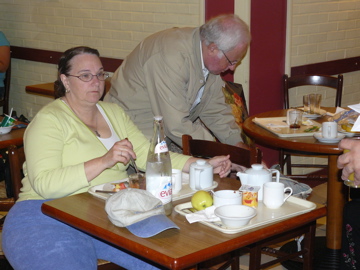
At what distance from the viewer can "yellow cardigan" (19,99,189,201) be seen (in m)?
2.47

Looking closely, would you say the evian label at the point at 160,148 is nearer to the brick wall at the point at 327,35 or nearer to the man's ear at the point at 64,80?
the man's ear at the point at 64,80

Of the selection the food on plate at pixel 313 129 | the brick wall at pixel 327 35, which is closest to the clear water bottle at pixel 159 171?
the food on plate at pixel 313 129

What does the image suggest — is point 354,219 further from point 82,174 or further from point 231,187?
point 82,174

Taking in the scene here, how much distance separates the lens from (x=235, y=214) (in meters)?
2.10

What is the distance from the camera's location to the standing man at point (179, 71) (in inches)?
133

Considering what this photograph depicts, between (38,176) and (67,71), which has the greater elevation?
(67,71)

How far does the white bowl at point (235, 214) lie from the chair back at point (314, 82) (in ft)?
9.07

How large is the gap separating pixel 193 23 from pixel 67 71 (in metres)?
2.12

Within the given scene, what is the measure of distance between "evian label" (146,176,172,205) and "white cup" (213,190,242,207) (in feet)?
0.59

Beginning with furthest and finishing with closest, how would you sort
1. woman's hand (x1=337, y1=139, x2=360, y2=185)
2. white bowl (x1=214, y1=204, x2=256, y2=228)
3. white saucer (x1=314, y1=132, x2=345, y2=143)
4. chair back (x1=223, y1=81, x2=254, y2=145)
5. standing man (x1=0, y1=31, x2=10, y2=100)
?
1. standing man (x1=0, y1=31, x2=10, y2=100)
2. chair back (x1=223, y1=81, x2=254, y2=145)
3. white saucer (x1=314, y1=132, x2=345, y2=143)
4. woman's hand (x1=337, y1=139, x2=360, y2=185)
5. white bowl (x1=214, y1=204, x2=256, y2=228)

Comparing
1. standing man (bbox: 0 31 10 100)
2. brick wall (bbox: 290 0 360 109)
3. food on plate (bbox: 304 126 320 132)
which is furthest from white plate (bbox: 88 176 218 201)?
standing man (bbox: 0 31 10 100)

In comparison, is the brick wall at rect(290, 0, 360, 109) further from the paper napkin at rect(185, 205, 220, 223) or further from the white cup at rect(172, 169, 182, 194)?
the paper napkin at rect(185, 205, 220, 223)

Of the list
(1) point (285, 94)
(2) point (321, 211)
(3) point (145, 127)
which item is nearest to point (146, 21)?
(1) point (285, 94)

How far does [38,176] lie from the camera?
2.48 metres
